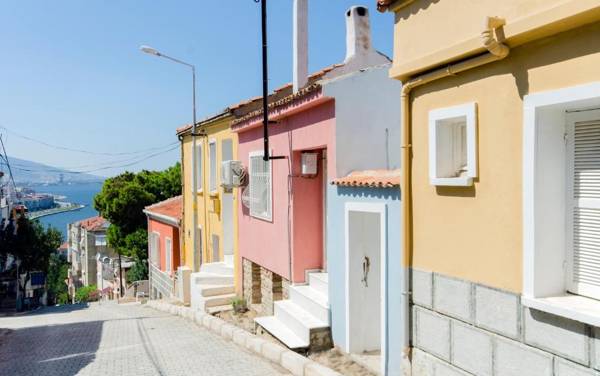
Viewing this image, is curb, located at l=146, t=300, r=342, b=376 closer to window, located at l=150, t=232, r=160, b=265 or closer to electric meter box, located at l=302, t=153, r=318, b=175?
electric meter box, located at l=302, t=153, r=318, b=175

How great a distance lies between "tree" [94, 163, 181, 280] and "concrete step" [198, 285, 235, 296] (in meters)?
19.7

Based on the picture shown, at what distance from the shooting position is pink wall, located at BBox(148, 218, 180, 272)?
885 inches

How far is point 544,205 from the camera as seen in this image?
4.18 m

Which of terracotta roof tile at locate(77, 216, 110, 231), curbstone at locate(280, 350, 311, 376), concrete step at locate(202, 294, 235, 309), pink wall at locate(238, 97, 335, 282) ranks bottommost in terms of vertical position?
terracotta roof tile at locate(77, 216, 110, 231)

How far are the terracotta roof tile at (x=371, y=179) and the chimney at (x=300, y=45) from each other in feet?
13.6

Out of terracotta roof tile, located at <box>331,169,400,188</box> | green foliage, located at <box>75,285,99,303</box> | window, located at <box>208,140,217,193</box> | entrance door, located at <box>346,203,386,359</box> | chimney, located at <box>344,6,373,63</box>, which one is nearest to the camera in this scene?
terracotta roof tile, located at <box>331,169,400,188</box>

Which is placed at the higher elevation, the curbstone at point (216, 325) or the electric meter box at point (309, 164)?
the electric meter box at point (309, 164)

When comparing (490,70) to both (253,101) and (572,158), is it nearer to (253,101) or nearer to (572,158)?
(572,158)

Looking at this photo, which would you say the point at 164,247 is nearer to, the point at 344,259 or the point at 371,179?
the point at 344,259

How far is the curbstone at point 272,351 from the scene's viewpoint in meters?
8.60

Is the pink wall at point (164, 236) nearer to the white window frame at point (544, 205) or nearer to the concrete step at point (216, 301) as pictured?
the concrete step at point (216, 301)

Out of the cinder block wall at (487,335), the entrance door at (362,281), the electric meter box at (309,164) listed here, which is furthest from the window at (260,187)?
the cinder block wall at (487,335)

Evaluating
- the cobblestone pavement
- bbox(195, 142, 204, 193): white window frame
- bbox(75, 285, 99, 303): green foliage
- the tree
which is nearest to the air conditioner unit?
the cobblestone pavement

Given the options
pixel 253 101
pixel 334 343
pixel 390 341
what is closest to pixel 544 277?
pixel 390 341
